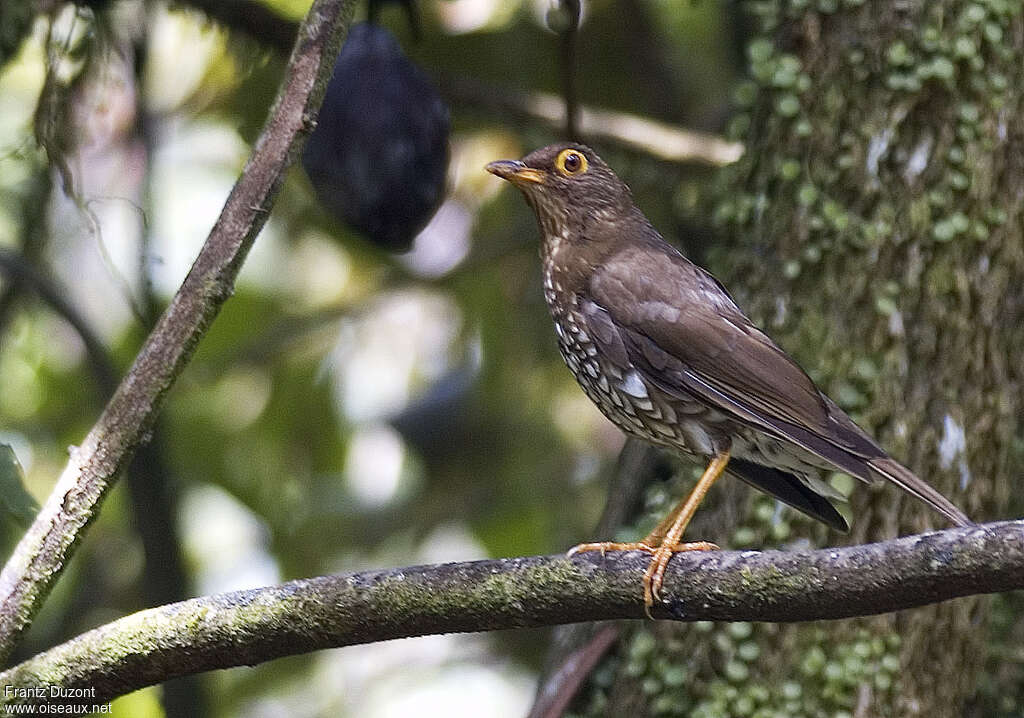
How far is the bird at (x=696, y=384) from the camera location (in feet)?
10.3

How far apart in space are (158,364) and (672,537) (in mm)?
1149

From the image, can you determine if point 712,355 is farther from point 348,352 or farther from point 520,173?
point 348,352

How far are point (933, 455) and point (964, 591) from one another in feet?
4.47

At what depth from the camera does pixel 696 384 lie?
3268mm

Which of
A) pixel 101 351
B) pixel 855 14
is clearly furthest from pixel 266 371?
pixel 855 14

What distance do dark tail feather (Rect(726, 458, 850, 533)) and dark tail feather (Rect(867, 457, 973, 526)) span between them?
0.80 feet

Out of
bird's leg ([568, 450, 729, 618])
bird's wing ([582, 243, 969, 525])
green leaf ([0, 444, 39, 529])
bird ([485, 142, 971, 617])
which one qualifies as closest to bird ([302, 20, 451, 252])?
bird ([485, 142, 971, 617])

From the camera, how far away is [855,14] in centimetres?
383

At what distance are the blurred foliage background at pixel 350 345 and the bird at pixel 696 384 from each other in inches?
57.4

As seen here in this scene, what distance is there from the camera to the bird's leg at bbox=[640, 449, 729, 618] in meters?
2.55

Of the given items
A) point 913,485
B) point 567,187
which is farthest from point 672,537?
point 567,187

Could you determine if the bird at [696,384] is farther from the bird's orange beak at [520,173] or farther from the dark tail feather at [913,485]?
the bird's orange beak at [520,173]

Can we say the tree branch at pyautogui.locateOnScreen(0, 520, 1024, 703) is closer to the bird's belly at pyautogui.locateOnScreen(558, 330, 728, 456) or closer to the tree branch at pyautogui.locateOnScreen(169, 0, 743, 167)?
the bird's belly at pyautogui.locateOnScreen(558, 330, 728, 456)

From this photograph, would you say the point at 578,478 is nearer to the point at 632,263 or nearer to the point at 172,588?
the point at 172,588
